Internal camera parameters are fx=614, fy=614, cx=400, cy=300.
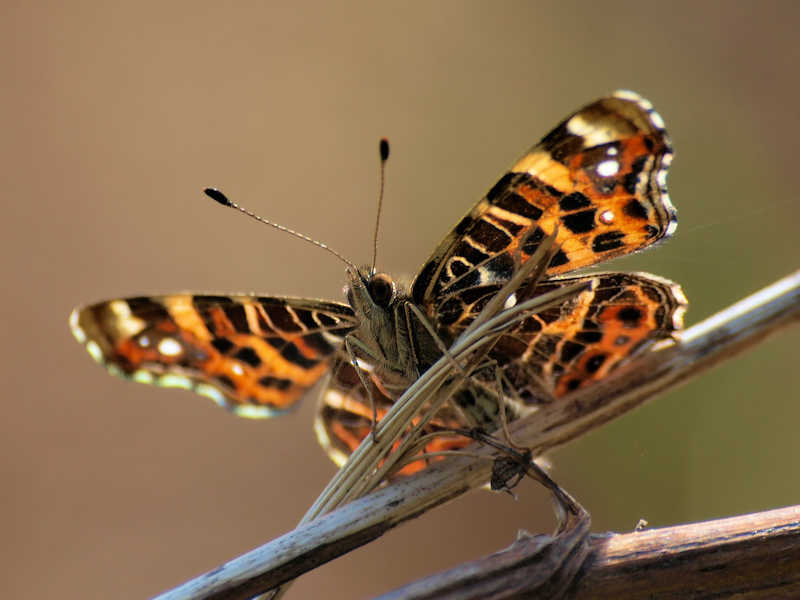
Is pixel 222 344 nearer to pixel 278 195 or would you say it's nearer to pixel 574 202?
pixel 574 202

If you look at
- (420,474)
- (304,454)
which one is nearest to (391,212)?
(304,454)

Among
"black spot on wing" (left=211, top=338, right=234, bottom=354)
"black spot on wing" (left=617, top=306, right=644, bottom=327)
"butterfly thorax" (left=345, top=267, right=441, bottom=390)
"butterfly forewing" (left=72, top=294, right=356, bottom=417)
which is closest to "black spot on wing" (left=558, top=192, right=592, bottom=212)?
"black spot on wing" (left=617, top=306, right=644, bottom=327)

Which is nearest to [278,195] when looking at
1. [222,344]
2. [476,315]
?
[222,344]

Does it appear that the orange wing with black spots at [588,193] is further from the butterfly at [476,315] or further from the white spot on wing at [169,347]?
the white spot on wing at [169,347]

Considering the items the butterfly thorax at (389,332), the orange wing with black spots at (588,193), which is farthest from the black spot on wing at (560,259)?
the butterfly thorax at (389,332)

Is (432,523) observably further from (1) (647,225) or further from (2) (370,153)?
(1) (647,225)
